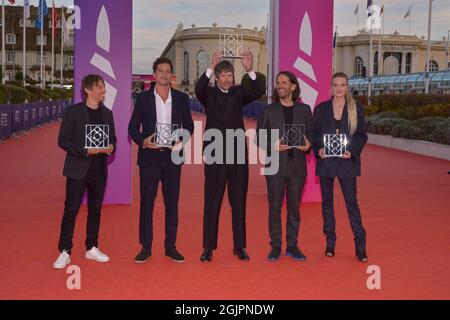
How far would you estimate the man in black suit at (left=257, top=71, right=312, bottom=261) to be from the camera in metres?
6.88

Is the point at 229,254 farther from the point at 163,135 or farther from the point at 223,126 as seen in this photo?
the point at 163,135

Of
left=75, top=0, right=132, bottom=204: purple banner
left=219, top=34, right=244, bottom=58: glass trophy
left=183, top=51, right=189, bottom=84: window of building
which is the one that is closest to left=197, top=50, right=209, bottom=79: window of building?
left=183, top=51, right=189, bottom=84: window of building

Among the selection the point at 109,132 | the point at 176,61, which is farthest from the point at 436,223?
the point at 176,61

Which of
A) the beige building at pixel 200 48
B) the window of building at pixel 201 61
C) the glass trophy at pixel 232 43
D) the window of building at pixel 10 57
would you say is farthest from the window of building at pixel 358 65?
the window of building at pixel 10 57

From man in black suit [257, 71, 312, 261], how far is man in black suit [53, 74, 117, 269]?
1.67m

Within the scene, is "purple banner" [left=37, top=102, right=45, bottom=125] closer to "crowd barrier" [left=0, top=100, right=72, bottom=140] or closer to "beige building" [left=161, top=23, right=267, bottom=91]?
"crowd barrier" [left=0, top=100, right=72, bottom=140]

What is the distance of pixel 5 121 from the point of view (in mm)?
22484

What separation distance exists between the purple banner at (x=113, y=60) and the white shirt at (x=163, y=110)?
12.6 ft

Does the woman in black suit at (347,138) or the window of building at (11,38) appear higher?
the window of building at (11,38)

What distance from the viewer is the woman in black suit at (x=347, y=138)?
6.89m

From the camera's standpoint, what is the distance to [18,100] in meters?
31.4

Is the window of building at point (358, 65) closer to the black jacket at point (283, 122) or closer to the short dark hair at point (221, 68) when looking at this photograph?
the black jacket at point (283, 122)

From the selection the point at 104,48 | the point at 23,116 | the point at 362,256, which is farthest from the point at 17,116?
the point at 362,256
